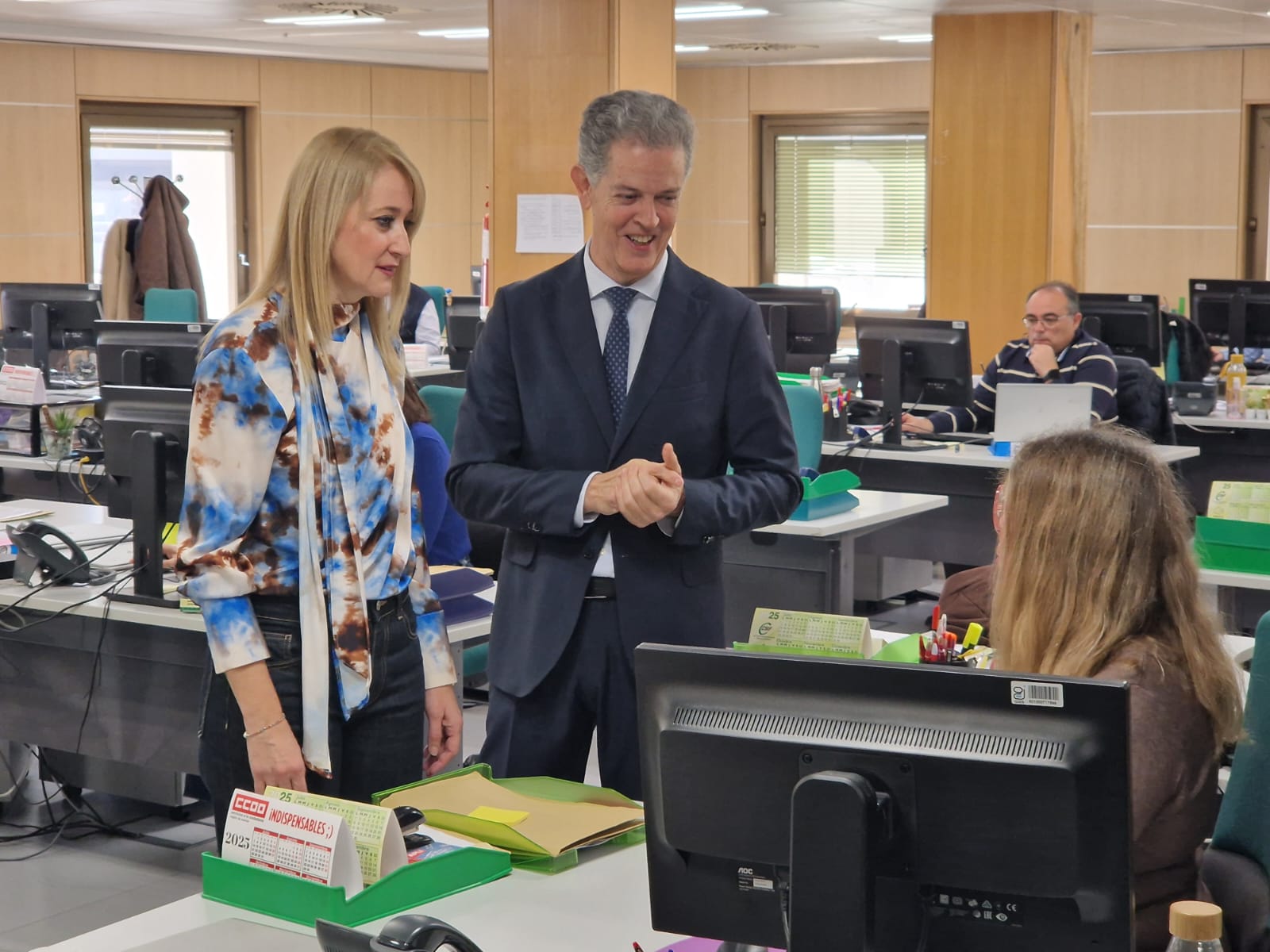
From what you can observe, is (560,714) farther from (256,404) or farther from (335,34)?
(335,34)

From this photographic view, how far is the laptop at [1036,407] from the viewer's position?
17.3 feet

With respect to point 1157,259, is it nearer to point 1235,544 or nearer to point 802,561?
point 802,561

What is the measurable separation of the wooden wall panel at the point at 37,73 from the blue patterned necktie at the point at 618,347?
389 inches

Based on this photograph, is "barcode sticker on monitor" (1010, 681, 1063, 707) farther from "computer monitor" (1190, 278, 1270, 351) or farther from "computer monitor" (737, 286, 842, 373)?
"computer monitor" (1190, 278, 1270, 351)

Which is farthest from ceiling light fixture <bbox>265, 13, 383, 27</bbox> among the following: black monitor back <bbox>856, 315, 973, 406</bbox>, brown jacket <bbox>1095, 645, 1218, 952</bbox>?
brown jacket <bbox>1095, 645, 1218, 952</bbox>

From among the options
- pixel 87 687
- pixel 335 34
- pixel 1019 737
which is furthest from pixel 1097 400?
pixel 335 34

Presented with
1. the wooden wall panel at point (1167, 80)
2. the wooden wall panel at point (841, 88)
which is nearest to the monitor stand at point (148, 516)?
the wooden wall panel at point (1167, 80)

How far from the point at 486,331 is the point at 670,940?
3.18ft

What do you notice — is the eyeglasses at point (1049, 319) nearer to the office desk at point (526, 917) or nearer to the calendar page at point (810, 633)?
the calendar page at point (810, 633)

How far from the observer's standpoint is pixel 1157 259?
39.8ft

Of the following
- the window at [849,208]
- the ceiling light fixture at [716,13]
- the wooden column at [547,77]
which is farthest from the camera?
the window at [849,208]

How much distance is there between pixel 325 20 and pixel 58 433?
4.90m

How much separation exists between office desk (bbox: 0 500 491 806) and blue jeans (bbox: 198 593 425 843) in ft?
3.21

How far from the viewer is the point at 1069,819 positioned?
1301 millimetres
